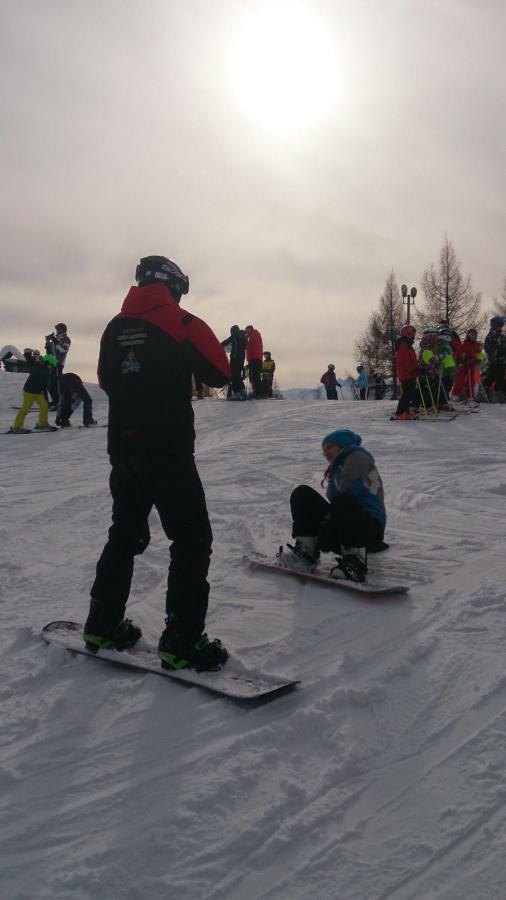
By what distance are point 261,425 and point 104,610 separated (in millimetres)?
10234

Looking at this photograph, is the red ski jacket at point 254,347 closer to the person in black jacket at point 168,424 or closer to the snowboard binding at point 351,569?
the snowboard binding at point 351,569

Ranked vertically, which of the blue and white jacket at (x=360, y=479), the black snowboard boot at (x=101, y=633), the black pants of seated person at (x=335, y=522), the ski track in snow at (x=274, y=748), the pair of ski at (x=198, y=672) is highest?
the blue and white jacket at (x=360, y=479)

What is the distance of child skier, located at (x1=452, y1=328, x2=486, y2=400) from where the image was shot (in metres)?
14.9

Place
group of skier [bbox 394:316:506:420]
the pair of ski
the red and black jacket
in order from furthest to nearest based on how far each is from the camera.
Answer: group of skier [bbox 394:316:506:420] < the red and black jacket < the pair of ski

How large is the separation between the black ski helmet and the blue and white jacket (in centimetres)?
175

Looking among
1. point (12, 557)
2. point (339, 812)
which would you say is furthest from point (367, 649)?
point (12, 557)

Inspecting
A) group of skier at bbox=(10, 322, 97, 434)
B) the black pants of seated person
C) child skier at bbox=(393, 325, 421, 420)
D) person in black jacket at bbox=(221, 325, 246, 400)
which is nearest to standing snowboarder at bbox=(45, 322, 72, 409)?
group of skier at bbox=(10, 322, 97, 434)

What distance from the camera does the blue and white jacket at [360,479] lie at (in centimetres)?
454

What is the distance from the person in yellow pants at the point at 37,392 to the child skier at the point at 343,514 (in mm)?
9938

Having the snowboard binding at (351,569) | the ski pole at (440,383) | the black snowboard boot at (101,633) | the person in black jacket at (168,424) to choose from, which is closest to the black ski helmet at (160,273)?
the person in black jacket at (168,424)

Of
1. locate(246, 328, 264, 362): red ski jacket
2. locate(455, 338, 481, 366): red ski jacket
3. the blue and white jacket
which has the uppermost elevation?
locate(246, 328, 264, 362): red ski jacket

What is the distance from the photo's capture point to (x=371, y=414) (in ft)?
47.5

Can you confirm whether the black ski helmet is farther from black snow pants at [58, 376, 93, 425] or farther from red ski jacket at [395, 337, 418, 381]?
black snow pants at [58, 376, 93, 425]

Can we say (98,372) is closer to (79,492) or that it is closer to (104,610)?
(104,610)
